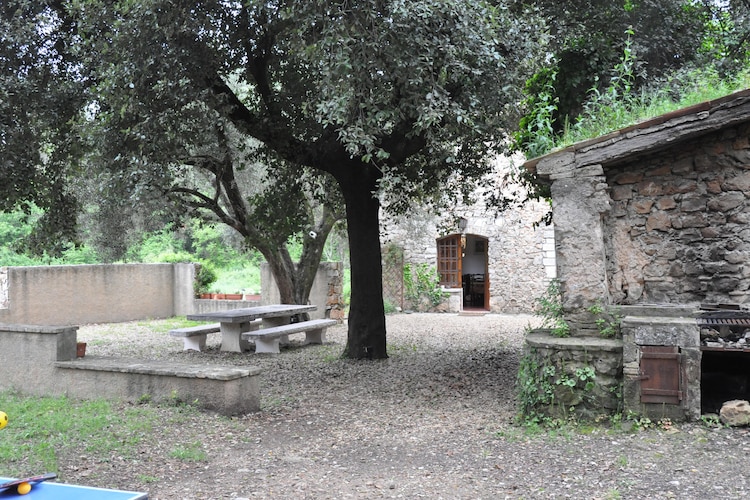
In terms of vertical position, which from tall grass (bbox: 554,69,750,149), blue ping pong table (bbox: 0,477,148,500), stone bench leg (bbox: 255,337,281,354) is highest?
tall grass (bbox: 554,69,750,149)

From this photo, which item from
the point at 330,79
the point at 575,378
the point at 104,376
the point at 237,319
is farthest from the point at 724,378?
the point at 237,319

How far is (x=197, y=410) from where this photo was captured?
650 cm

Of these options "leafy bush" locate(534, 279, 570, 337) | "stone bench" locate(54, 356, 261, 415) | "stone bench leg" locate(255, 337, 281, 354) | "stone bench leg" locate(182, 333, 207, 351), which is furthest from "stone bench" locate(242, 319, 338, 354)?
"leafy bush" locate(534, 279, 570, 337)

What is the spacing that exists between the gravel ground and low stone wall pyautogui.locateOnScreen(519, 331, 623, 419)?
0.27 m

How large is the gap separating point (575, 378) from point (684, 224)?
79.8 inches

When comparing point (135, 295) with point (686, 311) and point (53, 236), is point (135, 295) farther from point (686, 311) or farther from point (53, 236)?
point (686, 311)

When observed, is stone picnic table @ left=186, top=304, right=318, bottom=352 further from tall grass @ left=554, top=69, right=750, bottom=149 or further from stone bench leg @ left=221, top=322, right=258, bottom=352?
tall grass @ left=554, top=69, right=750, bottom=149

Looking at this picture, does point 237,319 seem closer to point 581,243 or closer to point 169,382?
point 169,382

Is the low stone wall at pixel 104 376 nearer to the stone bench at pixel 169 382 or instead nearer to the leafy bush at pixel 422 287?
the stone bench at pixel 169 382

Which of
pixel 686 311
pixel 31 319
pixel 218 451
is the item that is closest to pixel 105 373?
pixel 218 451

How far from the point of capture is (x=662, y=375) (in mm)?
5641

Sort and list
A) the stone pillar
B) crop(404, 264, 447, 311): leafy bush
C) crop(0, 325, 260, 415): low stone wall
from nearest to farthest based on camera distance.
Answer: the stone pillar → crop(0, 325, 260, 415): low stone wall → crop(404, 264, 447, 311): leafy bush

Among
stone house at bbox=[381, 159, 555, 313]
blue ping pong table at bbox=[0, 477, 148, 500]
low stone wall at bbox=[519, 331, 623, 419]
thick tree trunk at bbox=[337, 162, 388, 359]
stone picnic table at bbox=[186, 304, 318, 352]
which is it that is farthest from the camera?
stone house at bbox=[381, 159, 555, 313]

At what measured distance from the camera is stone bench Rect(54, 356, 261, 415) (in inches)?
258
